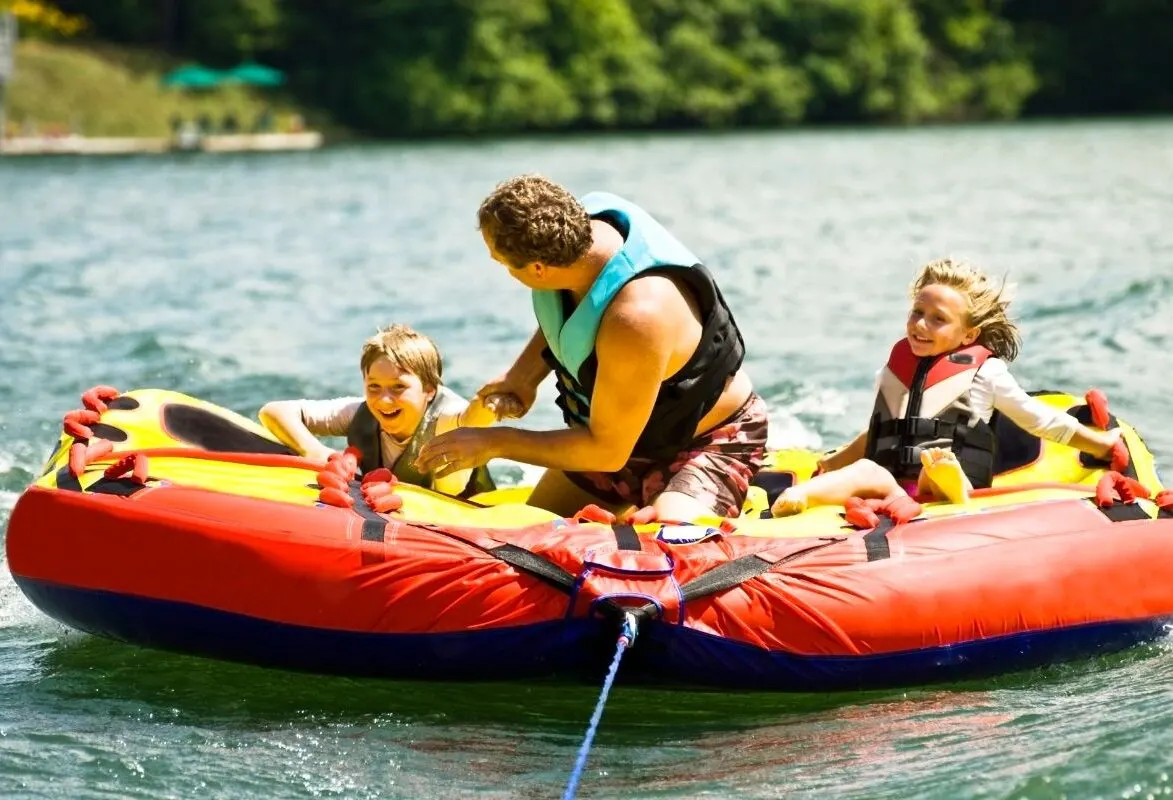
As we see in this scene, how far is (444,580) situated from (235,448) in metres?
1.20

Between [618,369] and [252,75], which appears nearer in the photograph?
[618,369]

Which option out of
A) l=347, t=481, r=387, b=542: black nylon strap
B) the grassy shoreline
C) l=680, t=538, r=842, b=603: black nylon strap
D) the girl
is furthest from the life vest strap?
the grassy shoreline

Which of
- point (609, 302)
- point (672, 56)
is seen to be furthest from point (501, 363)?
point (672, 56)

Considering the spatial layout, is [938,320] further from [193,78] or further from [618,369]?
[193,78]

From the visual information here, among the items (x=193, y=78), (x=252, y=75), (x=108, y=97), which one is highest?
(x=252, y=75)

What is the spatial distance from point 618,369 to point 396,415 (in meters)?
0.87

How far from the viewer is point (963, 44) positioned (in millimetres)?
47969

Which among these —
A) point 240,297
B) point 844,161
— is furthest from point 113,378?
point 844,161

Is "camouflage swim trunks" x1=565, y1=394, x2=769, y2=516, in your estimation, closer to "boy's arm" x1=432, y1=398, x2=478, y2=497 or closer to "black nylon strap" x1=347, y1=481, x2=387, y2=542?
"boy's arm" x1=432, y1=398, x2=478, y2=497

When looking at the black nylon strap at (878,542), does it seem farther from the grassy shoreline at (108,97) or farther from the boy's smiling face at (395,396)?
the grassy shoreline at (108,97)

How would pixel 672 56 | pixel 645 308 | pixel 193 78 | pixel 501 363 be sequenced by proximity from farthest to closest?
pixel 672 56
pixel 193 78
pixel 501 363
pixel 645 308

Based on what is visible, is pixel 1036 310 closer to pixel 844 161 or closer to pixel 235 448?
pixel 235 448

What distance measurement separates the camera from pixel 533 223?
11.8 feet

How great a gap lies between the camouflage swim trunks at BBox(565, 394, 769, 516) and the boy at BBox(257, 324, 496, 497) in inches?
13.2
